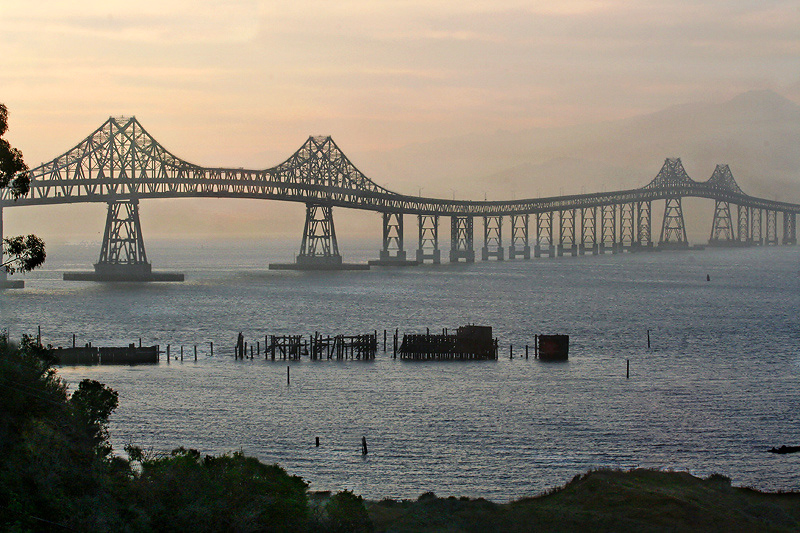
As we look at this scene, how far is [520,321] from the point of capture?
81.1 meters

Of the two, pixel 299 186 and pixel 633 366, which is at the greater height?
pixel 299 186

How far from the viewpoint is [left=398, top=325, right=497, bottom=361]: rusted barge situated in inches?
2260

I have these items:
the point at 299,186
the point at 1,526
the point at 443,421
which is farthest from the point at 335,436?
the point at 299,186

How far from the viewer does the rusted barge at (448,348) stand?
57.4m

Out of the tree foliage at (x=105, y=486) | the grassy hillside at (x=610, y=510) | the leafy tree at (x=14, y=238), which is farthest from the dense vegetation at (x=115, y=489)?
the leafy tree at (x=14, y=238)

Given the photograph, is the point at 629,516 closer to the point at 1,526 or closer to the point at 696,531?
the point at 696,531

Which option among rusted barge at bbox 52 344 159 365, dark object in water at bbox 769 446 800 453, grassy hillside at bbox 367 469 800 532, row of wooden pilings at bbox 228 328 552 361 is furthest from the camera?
row of wooden pilings at bbox 228 328 552 361

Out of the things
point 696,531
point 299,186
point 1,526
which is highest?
point 299,186

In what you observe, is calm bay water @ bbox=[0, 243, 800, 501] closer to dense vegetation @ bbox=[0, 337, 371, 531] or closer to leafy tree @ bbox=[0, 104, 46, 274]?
dense vegetation @ bbox=[0, 337, 371, 531]

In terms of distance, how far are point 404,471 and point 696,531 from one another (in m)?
10.2

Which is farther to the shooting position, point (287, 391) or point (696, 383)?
point (696, 383)

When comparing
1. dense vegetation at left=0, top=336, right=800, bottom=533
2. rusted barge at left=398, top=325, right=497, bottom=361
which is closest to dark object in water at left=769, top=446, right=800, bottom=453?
dense vegetation at left=0, top=336, right=800, bottom=533

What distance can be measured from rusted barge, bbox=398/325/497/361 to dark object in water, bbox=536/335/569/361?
2.90 m

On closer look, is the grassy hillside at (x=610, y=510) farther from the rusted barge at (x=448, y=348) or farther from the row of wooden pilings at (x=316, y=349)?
the row of wooden pilings at (x=316, y=349)
